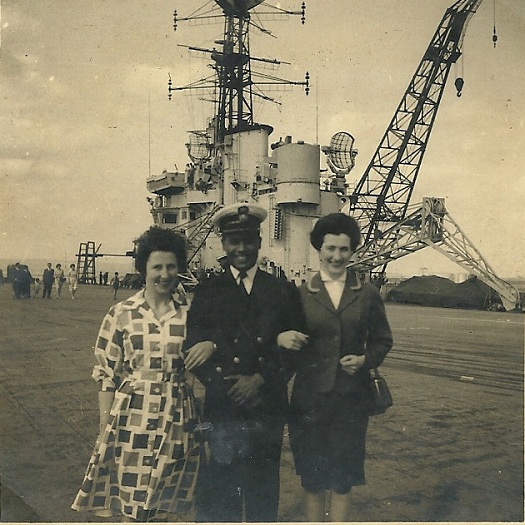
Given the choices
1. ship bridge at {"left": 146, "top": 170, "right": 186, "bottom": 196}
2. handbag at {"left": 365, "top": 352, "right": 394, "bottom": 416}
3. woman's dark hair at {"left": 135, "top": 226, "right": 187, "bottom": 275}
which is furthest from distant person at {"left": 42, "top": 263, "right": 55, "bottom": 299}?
handbag at {"left": 365, "top": 352, "right": 394, "bottom": 416}

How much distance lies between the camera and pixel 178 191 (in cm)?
293

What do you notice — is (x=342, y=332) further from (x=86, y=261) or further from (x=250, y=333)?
(x=86, y=261)

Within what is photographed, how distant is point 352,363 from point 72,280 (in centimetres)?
182

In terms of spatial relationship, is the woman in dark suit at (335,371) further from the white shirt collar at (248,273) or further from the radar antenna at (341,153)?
the radar antenna at (341,153)

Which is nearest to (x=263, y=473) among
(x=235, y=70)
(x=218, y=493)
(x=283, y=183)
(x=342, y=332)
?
(x=218, y=493)

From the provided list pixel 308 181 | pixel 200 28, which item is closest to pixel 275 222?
pixel 308 181

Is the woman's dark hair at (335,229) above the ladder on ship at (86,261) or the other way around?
above

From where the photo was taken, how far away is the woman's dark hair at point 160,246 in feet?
7.05

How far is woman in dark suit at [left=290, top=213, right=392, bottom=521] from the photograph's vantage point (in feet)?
7.19

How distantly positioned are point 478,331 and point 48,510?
15.2 feet

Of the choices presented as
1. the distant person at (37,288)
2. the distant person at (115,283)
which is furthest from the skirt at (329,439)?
the distant person at (37,288)

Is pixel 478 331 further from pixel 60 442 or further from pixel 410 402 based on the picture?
pixel 60 442

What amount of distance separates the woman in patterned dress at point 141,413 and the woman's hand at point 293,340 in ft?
1.41

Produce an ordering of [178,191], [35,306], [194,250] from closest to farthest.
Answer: [194,250] → [178,191] → [35,306]
